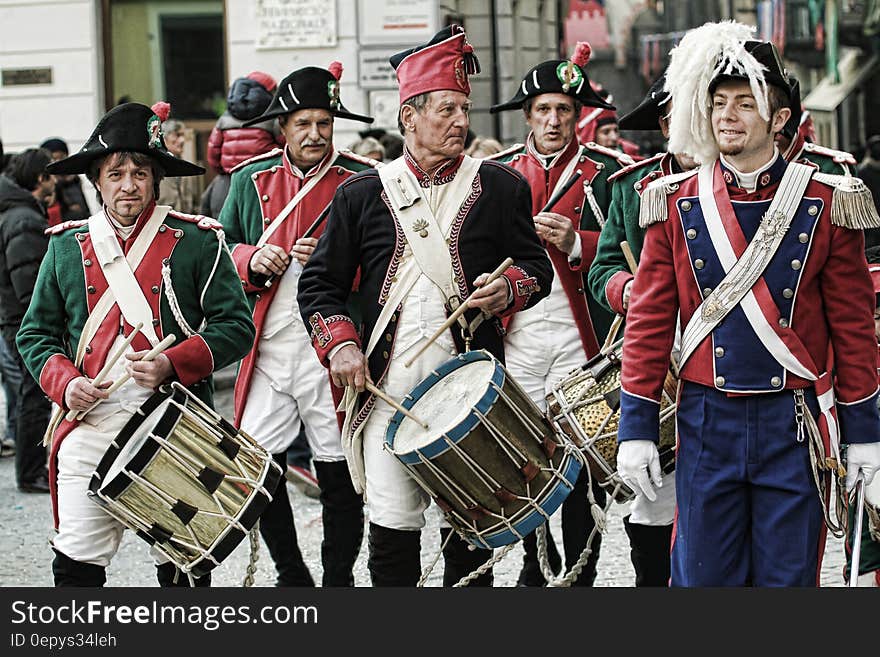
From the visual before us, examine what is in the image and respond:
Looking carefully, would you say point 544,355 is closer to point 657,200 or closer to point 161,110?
point 161,110

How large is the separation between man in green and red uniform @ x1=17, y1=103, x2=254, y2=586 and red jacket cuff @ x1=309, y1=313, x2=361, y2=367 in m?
0.33

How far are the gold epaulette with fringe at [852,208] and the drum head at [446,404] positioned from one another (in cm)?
113

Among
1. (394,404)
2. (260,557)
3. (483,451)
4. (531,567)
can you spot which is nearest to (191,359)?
(394,404)

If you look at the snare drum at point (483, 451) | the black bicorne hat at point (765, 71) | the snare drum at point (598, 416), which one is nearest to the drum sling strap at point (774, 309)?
the black bicorne hat at point (765, 71)

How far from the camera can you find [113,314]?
529cm

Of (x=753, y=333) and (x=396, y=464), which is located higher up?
(x=753, y=333)

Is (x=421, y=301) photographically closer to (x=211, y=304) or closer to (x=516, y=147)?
(x=211, y=304)

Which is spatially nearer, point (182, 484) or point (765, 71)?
point (765, 71)

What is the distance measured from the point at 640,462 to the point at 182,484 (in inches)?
57.1

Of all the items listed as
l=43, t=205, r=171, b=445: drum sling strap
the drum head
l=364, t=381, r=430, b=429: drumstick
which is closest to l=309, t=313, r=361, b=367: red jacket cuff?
l=364, t=381, r=430, b=429: drumstick

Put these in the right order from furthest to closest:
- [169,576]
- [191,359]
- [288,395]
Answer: [288,395] < [169,576] < [191,359]

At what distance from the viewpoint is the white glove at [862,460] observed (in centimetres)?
440

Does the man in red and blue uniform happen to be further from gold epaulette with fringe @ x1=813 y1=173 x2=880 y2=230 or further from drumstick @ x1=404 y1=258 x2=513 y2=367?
drumstick @ x1=404 y1=258 x2=513 y2=367

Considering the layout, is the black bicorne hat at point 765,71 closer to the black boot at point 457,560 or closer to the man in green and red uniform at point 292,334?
the black boot at point 457,560
